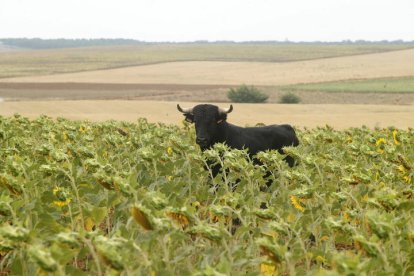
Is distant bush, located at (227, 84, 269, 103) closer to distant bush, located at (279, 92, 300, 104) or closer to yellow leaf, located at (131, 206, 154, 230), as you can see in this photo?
distant bush, located at (279, 92, 300, 104)

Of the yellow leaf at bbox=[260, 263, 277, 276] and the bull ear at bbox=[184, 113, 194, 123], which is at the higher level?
the bull ear at bbox=[184, 113, 194, 123]

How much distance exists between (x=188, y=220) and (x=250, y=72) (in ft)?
311

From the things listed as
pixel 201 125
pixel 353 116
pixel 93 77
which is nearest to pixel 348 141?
pixel 201 125

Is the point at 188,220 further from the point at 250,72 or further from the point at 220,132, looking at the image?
the point at 250,72

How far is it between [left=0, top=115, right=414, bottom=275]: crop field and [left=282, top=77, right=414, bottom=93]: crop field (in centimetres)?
5318

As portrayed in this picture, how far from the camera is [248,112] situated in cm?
4503

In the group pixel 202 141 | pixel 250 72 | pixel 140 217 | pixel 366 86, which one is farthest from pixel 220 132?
pixel 250 72

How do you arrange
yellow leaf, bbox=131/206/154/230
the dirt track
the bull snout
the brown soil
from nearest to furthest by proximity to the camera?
yellow leaf, bbox=131/206/154/230 < the bull snout < the dirt track < the brown soil

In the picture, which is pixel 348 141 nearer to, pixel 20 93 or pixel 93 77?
pixel 20 93

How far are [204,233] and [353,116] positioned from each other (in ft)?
125

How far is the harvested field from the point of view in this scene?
85.4m

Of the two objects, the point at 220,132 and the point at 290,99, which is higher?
the point at 220,132

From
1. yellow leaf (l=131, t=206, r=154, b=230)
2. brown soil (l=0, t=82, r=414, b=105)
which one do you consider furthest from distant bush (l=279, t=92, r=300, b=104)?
yellow leaf (l=131, t=206, r=154, b=230)

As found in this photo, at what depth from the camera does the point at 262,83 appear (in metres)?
82.9
